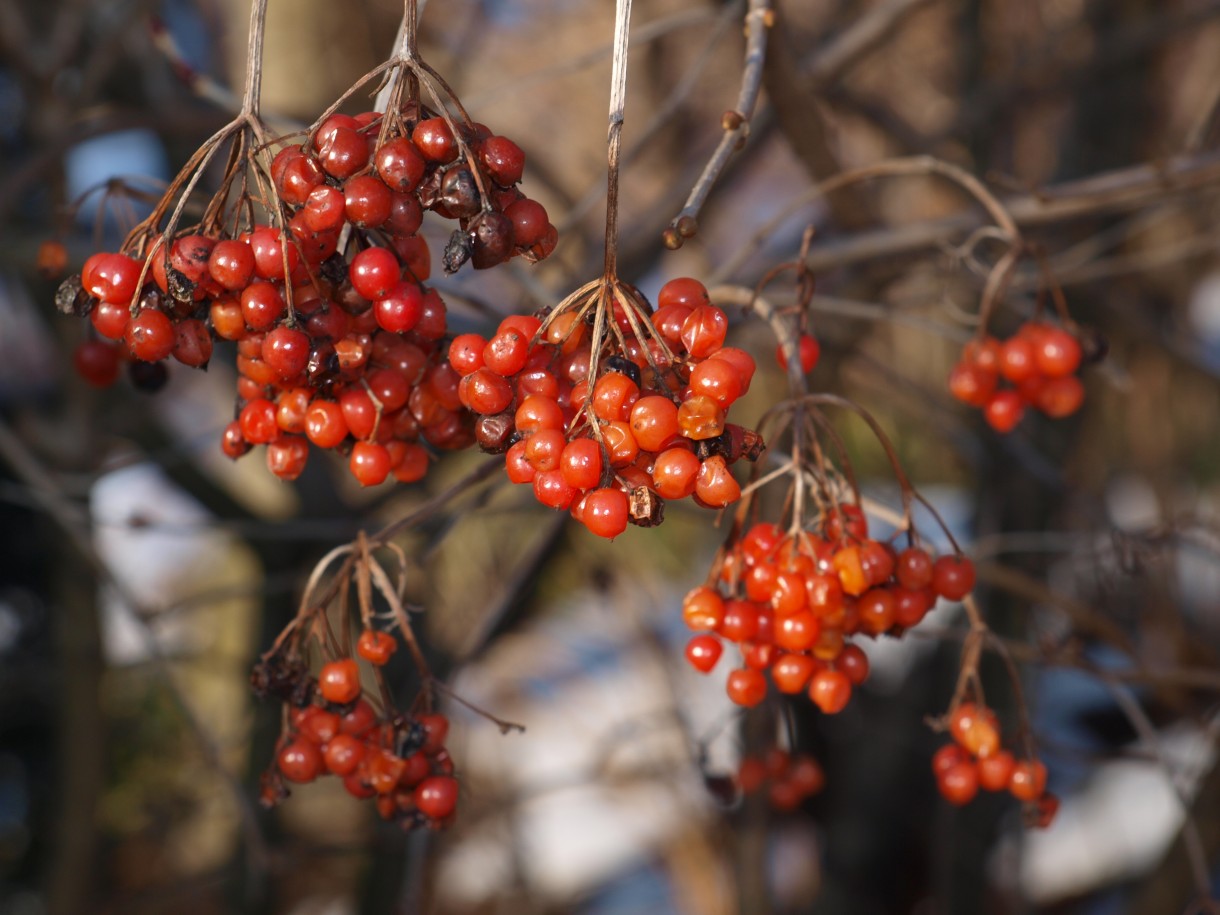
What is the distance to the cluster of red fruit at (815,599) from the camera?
1147 mm

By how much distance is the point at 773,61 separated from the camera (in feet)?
5.24

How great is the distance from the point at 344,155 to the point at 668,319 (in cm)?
33

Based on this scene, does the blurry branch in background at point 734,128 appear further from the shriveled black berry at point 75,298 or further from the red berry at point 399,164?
the shriveled black berry at point 75,298

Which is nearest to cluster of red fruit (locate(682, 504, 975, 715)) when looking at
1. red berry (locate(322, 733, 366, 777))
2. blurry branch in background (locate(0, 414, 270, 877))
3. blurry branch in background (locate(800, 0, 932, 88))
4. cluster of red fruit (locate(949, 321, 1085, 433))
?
red berry (locate(322, 733, 366, 777))

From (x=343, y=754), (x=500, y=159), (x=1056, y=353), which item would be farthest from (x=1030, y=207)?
(x=343, y=754)

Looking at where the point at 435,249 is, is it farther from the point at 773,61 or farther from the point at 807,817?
the point at 807,817

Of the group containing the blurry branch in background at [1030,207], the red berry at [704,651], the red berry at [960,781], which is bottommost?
the red berry at [960,781]

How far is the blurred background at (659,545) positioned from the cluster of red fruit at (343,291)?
0.97 ft

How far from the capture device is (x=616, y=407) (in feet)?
2.97

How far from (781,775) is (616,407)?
134cm

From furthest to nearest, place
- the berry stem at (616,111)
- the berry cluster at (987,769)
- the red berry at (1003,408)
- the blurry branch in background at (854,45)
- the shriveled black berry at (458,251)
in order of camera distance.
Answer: the blurry branch in background at (854,45) → the red berry at (1003,408) → the berry cluster at (987,769) → the shriveled black berry at (458,251) → the berry stem at (616,111)

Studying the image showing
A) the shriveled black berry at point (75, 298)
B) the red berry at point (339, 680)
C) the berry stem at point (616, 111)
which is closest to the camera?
the berry stem at point (616, 111)

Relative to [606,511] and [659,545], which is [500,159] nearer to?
[606,511]

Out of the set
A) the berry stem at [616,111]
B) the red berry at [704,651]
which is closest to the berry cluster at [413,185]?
the berry stem at [616,111]
